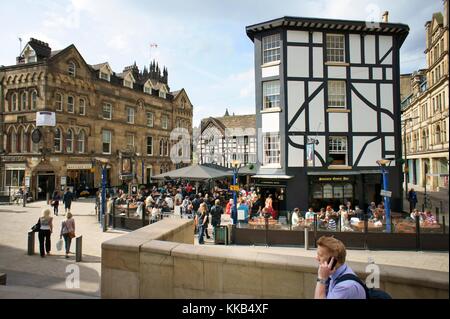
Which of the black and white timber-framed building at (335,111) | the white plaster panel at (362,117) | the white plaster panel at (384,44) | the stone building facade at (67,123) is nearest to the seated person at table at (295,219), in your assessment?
the black and white timber-framed building at (335,111)

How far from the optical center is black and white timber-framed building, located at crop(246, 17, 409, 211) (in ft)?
56.4

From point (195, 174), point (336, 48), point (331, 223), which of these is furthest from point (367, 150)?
point (195, 174)

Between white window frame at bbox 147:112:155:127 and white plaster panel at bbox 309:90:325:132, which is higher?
white window frame at bbox 147:112:155:127

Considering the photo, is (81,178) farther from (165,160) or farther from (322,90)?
(322,90)

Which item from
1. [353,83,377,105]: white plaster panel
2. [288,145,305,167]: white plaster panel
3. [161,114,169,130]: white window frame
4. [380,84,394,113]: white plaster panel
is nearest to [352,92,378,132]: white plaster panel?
[353,83,377,105]: white plaster panel

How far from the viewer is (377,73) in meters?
17.5

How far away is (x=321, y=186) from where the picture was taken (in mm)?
17359

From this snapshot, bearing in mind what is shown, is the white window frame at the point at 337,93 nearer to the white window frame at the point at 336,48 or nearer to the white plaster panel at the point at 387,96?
the white window frame at the point at 336,48

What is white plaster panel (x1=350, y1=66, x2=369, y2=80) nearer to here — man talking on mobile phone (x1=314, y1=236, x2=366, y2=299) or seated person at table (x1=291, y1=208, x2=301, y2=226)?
seated person at table (x1=291, y1=208, x2=301, y2=226)

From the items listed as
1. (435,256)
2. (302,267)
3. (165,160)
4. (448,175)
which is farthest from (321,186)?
(165,160)

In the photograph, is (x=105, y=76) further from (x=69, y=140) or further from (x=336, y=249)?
(x=336, y=249)

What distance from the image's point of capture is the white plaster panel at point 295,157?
1725cm

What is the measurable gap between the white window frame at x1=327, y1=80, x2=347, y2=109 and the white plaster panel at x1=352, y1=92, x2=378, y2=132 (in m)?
0.54

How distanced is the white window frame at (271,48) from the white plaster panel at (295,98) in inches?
74.4
